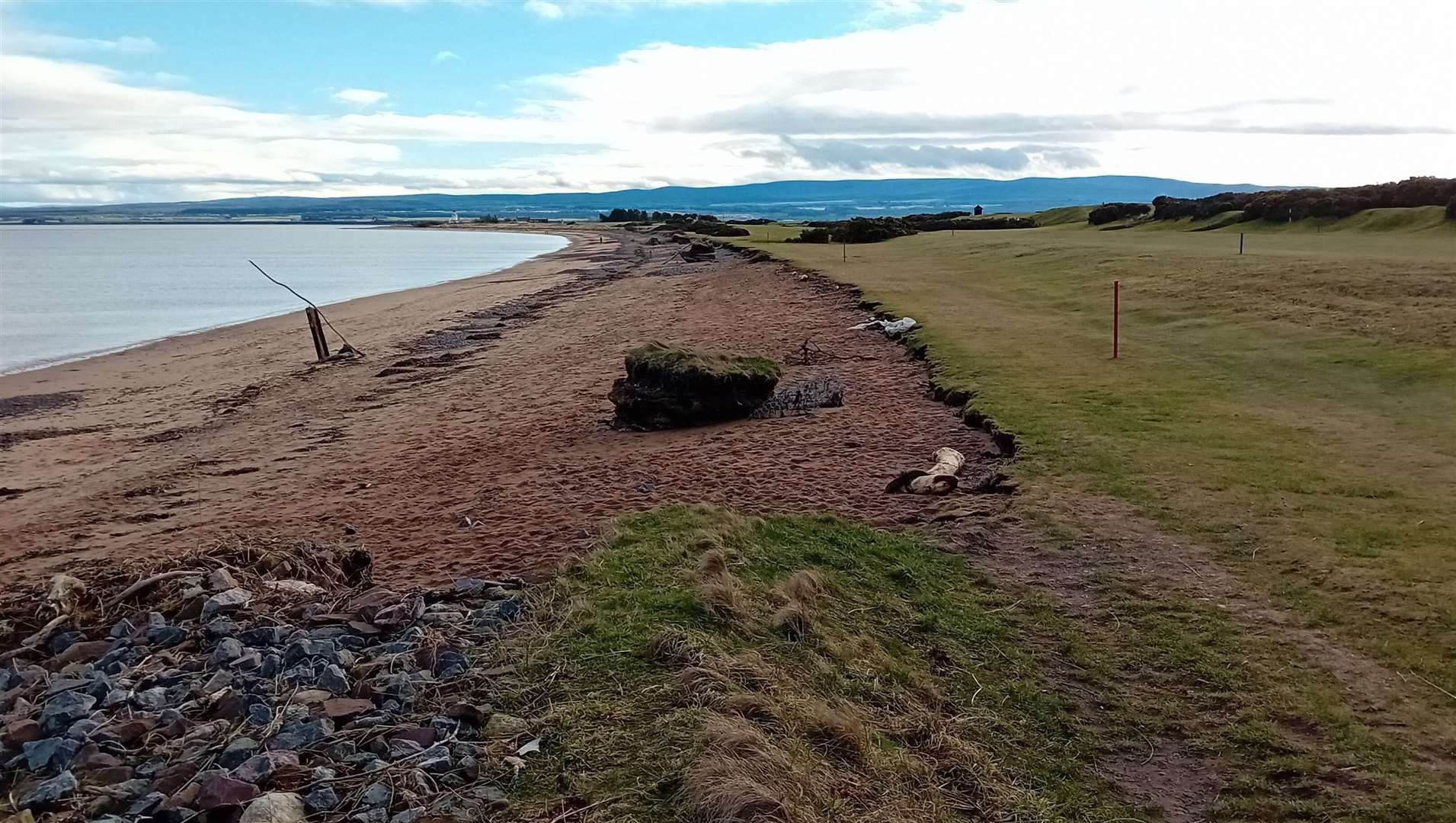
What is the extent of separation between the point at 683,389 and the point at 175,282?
48.6 m

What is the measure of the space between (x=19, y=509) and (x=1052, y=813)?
1149 centimetres

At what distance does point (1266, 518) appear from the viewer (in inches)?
311

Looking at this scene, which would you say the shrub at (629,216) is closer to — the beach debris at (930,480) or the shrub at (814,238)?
the shrub at (814,238)

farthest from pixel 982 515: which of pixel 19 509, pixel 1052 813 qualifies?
pixel 19 509

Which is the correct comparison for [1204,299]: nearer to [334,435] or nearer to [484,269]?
[334,435]

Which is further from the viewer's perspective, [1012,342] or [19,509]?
[1012,342]

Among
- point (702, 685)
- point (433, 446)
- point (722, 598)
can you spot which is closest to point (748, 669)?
point (702, 685)

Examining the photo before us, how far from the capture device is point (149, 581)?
23.5ft

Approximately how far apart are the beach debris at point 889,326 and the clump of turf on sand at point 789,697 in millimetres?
11617

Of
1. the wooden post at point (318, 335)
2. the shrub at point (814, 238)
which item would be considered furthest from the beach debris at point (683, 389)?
the shrub at point (814, 238)

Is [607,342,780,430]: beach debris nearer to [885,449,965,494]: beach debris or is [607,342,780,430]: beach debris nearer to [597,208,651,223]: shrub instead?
[885,449,965,494]: beach debris

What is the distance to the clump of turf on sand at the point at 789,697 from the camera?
434 centimetres

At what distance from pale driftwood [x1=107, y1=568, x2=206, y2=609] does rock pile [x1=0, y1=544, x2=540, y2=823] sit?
2.2 inches

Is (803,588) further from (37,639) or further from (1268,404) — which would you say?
(1268,404)
